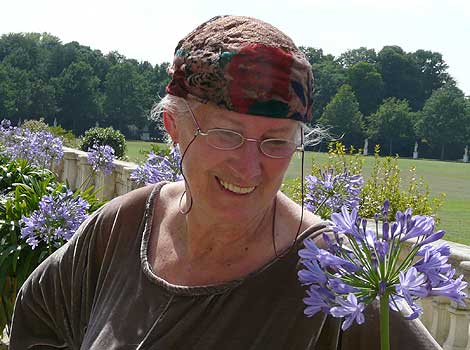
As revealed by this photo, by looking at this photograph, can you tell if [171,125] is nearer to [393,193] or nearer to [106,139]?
[393,193]

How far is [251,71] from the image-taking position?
1.73 meters

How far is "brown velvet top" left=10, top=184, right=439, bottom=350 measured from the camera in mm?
1745

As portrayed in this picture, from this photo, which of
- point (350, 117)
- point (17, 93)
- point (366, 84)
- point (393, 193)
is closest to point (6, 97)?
point (17, 93)

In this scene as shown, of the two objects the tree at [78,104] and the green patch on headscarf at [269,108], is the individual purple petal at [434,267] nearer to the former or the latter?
the green patch on headscarf at [269,108]

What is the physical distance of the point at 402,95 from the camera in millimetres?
94438

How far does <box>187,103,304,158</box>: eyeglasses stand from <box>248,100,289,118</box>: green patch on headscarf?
0.05m

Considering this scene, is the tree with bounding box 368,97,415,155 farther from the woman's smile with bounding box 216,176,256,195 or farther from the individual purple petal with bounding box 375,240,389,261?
the individual purple petal with bounding box 375,240,389,261

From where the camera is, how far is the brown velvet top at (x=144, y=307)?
175 centimetres

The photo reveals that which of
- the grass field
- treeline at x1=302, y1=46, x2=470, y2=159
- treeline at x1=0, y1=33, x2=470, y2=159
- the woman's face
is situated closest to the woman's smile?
the woman's face

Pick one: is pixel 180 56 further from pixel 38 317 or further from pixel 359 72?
pixel 359 72

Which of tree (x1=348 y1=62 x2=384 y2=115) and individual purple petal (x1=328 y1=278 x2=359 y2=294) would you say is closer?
individual purple petal (x1=328 y1=278 x2=359 y2=294)

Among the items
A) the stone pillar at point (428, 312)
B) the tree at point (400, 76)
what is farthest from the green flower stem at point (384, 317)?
the tree at point (400, 76)

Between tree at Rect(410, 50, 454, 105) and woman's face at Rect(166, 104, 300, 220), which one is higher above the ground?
tree at Rect(410, 50, 454, 105)

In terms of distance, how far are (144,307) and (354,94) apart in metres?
82.2
